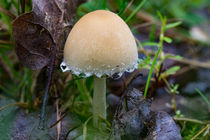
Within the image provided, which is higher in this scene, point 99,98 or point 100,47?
point 100,47

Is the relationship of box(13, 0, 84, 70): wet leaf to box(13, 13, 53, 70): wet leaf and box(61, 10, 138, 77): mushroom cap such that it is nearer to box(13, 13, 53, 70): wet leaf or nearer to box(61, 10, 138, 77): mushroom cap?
box(13, 13, 53, 70): wet leaf

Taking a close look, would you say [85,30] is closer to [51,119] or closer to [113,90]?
[51,119]

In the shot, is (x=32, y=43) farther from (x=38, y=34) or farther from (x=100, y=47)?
(x=100, y=47)

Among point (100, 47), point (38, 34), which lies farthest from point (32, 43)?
point (100, 47)

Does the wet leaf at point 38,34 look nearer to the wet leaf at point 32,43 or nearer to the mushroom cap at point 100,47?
the wet leaf at point 32,43

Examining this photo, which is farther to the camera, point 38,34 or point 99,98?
point 99,98

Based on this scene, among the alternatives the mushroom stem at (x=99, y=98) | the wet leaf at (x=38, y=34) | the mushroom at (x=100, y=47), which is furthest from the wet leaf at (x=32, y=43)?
the mushroom stem at (x=99, y=98)

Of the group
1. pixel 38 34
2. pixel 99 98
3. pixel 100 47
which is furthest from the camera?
pixel 99 98

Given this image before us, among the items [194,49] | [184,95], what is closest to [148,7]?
[194,49]
